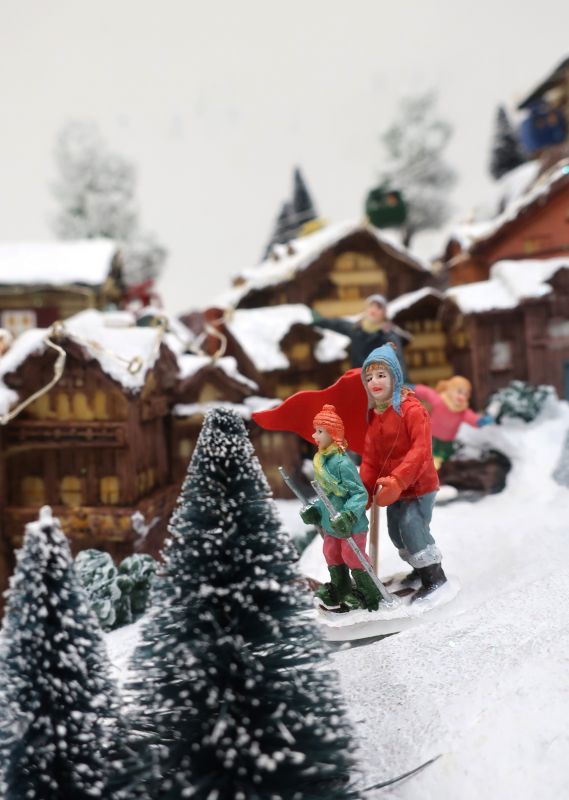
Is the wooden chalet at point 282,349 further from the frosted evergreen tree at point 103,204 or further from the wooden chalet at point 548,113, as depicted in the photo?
the wooden chalet at point 548,113

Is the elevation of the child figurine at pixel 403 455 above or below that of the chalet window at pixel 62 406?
below

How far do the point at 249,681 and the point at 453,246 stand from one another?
30.1ft

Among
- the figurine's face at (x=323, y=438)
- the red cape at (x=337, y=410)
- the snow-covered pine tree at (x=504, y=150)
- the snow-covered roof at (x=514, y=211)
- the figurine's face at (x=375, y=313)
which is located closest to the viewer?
the figurine's face at (x=323, y=438)

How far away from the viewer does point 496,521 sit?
4.41 meters

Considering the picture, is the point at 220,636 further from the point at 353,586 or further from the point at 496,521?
the point at 496,521

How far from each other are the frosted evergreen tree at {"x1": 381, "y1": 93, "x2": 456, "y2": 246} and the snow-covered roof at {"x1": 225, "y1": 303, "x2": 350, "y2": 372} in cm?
606

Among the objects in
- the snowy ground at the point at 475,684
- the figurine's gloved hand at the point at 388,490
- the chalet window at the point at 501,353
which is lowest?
the snowy ground at the point at 475,684

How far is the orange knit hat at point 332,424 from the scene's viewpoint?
261 centimetres

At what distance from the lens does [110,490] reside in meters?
5.48

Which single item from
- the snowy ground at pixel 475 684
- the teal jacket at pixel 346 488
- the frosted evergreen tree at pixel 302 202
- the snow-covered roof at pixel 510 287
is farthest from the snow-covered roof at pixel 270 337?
the frosted evergreen tree at pixel 302 202

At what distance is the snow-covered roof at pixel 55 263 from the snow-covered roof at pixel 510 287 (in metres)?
6.22

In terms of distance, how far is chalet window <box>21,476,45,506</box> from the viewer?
5586 millimetres

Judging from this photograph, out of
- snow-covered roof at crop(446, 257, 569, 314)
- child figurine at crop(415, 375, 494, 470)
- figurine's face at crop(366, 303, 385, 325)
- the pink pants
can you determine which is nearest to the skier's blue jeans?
the pink pants

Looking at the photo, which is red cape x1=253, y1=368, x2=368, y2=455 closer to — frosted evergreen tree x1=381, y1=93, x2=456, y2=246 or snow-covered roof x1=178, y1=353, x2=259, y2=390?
snow-covered roof x1=178, y1=353, x2=259, y2=390
